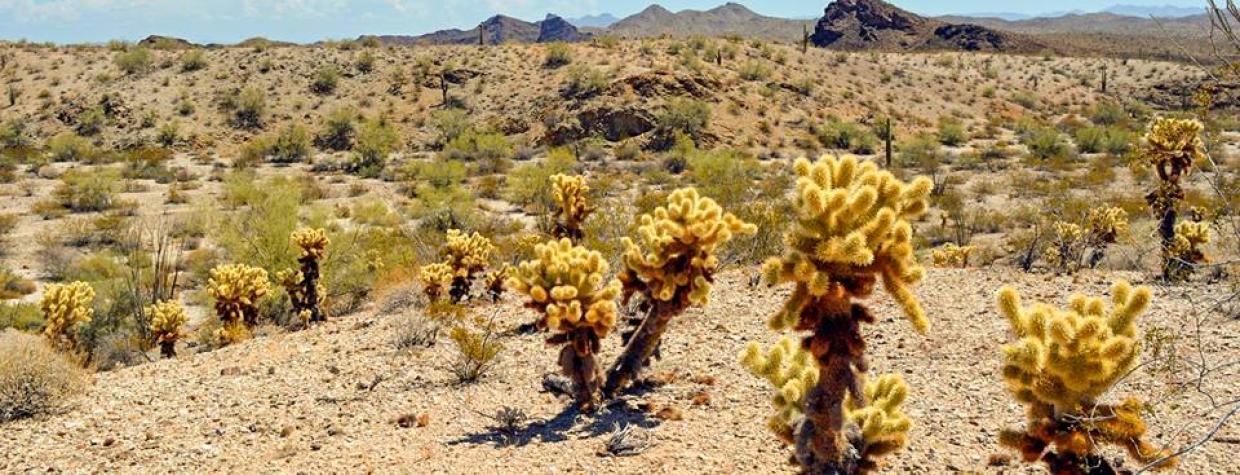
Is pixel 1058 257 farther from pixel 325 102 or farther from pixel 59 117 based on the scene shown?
pixel 59 117

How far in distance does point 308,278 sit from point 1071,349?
29.3 ft

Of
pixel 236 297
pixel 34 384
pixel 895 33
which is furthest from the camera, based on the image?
pixel 895 33

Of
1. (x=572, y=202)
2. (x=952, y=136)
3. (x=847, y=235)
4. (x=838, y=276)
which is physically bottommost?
(x=952, y=136)

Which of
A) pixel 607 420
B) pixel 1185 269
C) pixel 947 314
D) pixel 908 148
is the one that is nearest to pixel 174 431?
pixel 607 420

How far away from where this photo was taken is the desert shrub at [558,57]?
36281 mm

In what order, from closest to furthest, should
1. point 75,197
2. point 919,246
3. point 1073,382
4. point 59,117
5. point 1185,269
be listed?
point 1073,382 → point 1185,269 → point 919,246 → point 75,197 → point 59,117

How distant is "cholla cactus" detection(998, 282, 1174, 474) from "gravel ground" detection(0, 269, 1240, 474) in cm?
101

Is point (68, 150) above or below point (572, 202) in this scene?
below

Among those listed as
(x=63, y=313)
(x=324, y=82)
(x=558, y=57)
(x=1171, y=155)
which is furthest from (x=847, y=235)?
(x=324, y=82)

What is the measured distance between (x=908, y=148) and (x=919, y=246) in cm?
1361

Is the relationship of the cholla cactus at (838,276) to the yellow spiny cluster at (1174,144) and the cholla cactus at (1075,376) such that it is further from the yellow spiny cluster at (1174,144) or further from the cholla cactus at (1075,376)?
the yellow spiny cluster at (1174,144)

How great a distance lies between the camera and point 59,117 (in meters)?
32.2

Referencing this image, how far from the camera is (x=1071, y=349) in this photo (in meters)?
3.71

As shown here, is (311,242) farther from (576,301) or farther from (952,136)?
(952,136)
